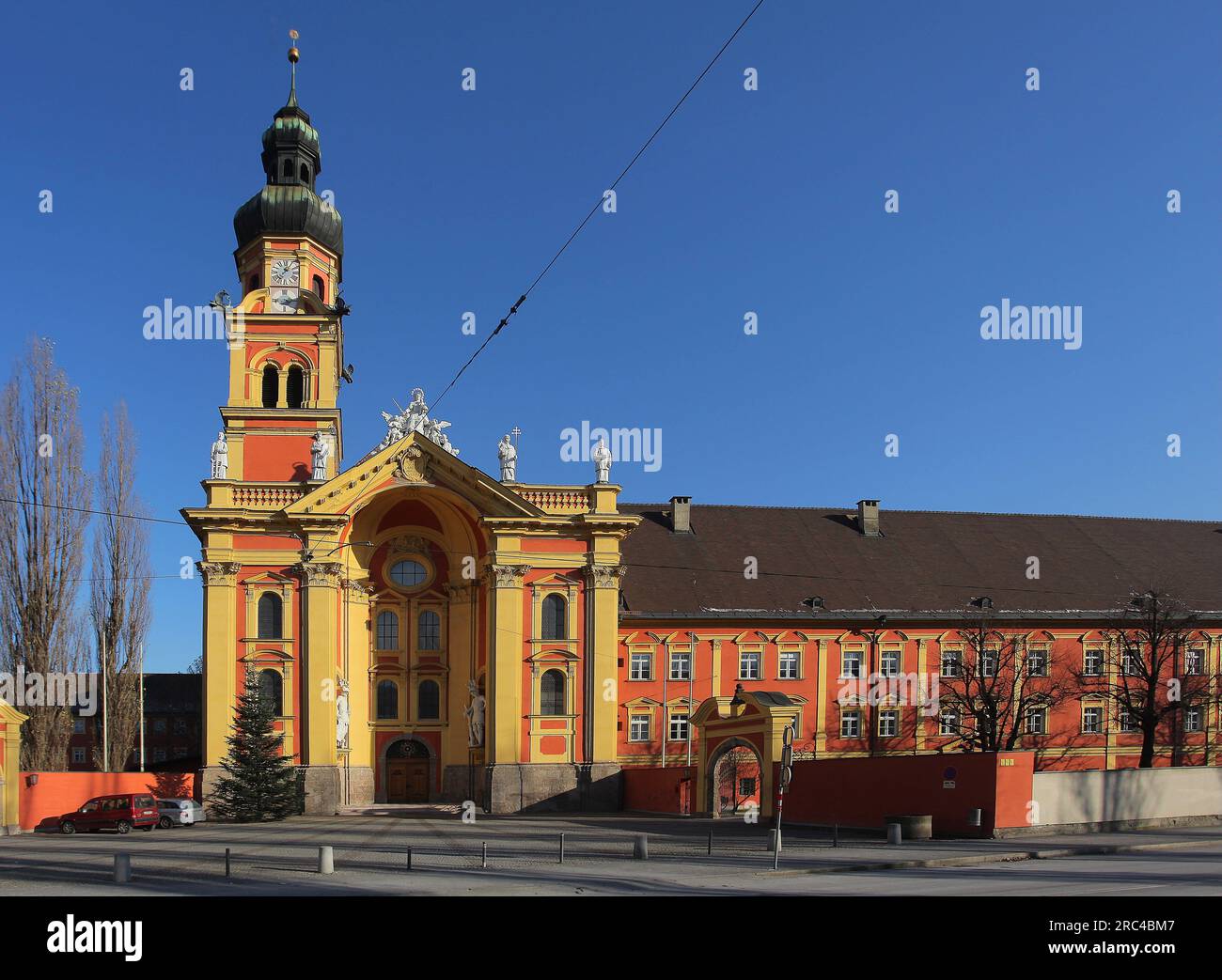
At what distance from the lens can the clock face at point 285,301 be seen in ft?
177

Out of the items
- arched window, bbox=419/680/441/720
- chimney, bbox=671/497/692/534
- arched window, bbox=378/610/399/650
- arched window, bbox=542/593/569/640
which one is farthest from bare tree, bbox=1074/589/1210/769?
arched window, bbox=378/610/399/650

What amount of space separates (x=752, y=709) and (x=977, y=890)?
64.9 feet

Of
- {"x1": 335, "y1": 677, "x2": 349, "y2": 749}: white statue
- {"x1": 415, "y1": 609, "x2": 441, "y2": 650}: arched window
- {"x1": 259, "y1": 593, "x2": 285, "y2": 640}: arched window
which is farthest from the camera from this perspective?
{"x1": 415, "y1": 609, "x2": 441, "y2": 650}: arched window

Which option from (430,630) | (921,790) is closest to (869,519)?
(430,630)

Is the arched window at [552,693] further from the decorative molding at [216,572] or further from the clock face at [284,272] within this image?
the clock face at [284,272]

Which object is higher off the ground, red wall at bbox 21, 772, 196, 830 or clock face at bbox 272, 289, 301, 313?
clock face at bbox 272, 289, 301, 313

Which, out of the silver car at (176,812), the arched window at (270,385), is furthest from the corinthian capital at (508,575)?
the silver car at (176,812)

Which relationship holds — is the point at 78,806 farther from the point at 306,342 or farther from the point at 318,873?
the point at 318,873

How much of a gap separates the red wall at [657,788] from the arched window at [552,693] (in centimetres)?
351

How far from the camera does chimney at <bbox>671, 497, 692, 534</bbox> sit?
197 ft

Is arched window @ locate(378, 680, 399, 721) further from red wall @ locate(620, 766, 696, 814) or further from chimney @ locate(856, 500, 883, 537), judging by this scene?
chimney @ locate(856, 500, 883, 537)

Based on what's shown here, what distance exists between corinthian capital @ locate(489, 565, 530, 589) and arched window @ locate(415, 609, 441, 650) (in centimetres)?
544

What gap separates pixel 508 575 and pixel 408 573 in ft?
20.3

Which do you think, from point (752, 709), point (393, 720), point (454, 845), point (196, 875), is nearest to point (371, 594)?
point (393, 720)
